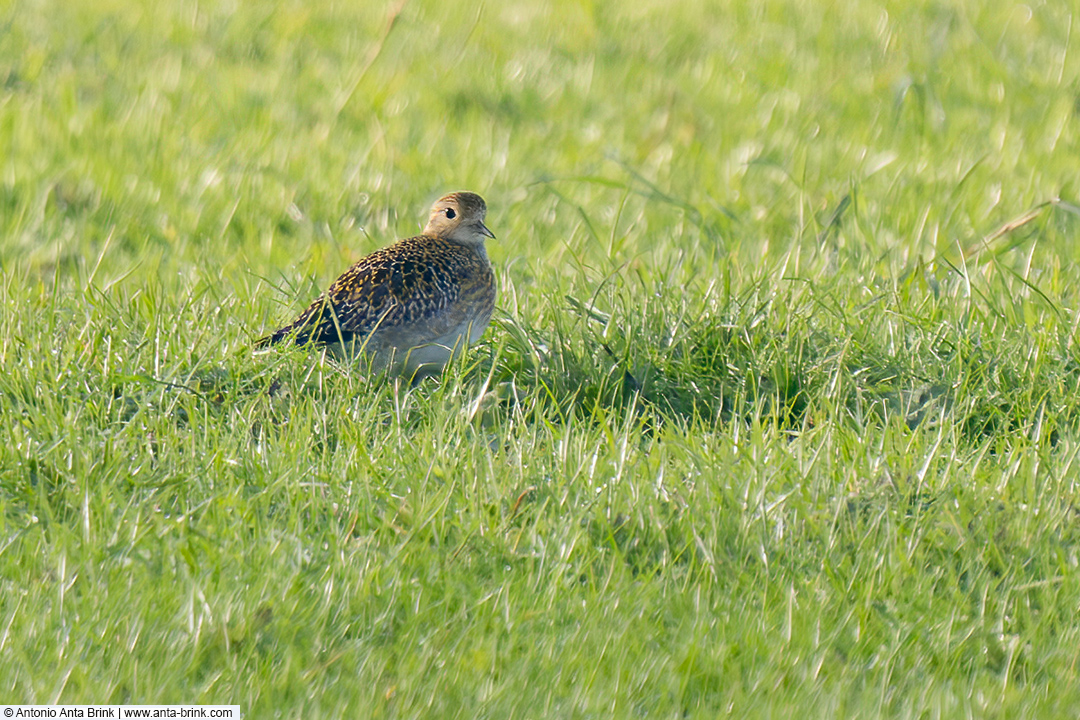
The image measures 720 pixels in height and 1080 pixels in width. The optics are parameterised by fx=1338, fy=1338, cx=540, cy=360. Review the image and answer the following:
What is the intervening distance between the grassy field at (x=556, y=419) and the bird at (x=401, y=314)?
0.14 metres

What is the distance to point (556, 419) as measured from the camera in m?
4.55

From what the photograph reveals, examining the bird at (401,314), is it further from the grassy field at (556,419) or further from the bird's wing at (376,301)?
the grassy field at (556,419)

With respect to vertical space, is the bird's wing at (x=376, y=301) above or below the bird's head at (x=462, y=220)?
below

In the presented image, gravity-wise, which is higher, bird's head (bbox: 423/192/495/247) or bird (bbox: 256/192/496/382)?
bird's head (bbox: 423/192/495/247)

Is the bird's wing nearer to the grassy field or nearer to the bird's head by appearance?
the grassy field

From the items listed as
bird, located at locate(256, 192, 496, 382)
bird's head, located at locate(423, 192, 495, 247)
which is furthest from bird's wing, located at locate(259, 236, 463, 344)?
bird's head, located at locate(423, 192, 495, 247)

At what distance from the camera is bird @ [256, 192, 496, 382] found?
4555mm

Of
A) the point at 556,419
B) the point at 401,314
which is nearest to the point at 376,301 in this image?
the point at 401,314

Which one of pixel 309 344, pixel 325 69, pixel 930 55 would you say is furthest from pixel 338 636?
pixel 930 55

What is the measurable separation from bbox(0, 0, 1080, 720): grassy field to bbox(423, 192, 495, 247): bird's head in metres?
0.35

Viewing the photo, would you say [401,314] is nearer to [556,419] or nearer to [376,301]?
[376,301]

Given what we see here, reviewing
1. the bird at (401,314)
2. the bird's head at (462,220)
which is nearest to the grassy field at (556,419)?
the bird at (401,314)

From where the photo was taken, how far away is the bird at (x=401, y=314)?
4.55 metres

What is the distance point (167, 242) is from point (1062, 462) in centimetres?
405
